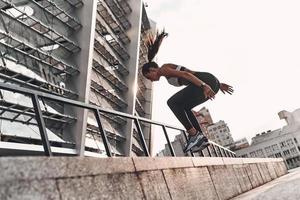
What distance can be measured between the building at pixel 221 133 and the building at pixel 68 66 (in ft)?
396

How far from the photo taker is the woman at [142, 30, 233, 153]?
5.09 metres

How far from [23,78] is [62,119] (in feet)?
13.8

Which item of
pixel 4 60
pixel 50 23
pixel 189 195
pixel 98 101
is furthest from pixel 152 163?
pixel 98 101

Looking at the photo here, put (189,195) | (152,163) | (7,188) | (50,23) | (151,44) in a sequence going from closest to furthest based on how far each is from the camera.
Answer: (7,188)
(152,163)
(189,195)
(151,44)
(50,23)

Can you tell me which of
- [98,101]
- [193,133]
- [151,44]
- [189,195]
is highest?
[98,101]

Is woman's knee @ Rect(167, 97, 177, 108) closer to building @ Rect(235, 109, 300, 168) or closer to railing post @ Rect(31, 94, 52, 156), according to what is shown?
railing post @ Rect(31, 94, 52, 156)

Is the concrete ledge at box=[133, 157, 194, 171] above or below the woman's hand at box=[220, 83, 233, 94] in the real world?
below

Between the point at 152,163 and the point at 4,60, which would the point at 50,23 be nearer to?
the point at 4,60

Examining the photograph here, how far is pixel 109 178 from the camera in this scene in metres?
3.13

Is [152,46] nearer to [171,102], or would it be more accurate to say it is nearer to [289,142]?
[171,102]

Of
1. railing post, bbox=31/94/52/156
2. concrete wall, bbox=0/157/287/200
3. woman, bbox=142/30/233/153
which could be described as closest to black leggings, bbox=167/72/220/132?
woman, bbox=142/30/233/153

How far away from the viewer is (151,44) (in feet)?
16.9

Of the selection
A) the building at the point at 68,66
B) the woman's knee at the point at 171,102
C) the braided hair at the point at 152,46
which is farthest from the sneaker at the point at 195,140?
the building at the point at 68,66

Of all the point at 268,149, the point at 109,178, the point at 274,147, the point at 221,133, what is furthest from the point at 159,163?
the point at 221,133
